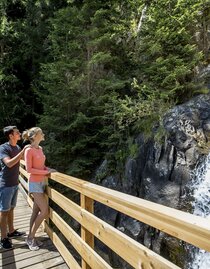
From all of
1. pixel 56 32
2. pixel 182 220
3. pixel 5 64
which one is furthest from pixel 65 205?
pixel 5 64

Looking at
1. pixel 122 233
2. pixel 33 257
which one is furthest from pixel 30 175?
pixel 122 233

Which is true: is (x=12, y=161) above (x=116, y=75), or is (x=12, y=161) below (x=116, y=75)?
below

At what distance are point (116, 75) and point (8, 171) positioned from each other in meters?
7.38

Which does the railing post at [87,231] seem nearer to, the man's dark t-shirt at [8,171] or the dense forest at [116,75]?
the man's dark t-shirt at [8,171]

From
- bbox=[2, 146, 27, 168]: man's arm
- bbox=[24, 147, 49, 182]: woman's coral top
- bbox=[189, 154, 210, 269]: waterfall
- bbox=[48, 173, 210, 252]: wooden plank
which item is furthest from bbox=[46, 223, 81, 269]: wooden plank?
bbox=[189, 154, 210, 269]: waterfall

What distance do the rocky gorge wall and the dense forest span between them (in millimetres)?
421

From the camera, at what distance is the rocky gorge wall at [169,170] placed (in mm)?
7539

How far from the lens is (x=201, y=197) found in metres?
7.35

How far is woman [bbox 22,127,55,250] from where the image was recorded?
3.79m

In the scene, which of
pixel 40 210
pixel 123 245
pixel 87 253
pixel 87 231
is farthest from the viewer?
pixel 40 210

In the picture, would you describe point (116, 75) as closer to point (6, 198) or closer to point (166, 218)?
point (6, 198)

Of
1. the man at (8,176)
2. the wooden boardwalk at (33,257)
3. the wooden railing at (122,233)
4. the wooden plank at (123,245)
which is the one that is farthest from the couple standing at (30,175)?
the wooden plank at (123,245)

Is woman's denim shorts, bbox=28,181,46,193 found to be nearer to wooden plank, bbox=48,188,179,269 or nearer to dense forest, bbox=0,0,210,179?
wooden plank, bbox=48,188,179,269

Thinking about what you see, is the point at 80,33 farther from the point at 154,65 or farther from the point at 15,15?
the point at 15,15
